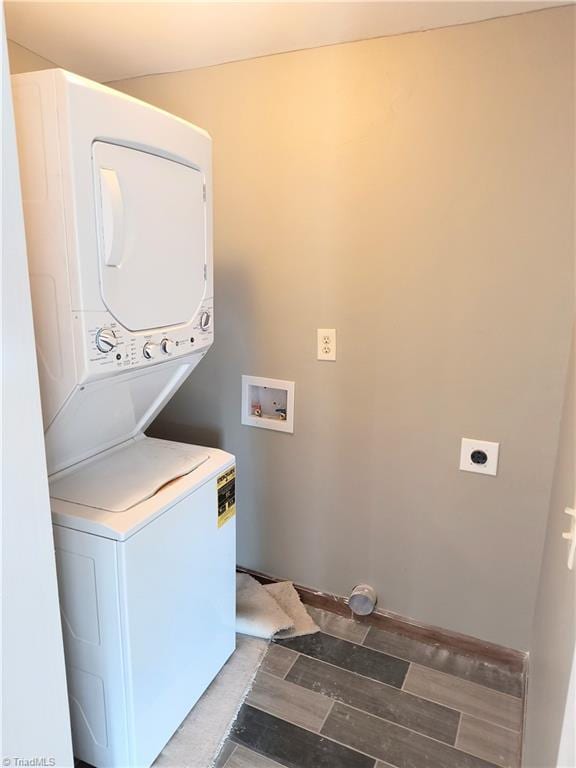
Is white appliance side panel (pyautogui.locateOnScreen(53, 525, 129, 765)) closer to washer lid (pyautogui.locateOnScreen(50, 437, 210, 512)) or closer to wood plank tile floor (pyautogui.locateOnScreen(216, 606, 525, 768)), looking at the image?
washer lid (pyautogui.locateOnScreen(50, 437, 210, 512))

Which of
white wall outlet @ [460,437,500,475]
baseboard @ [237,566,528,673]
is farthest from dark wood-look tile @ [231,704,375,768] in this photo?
white wall outlet @ [460,437,500,475]

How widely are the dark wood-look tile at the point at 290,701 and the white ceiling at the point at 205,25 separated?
2.14 meters

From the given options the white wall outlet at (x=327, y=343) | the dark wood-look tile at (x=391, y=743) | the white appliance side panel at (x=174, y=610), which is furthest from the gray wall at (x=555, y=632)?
the white appliance side panel at (x=174, y=610)

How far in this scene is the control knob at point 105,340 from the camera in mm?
1157

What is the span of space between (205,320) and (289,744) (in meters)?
1.32

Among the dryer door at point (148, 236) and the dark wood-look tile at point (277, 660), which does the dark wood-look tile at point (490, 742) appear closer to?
the dark wood-look tile at point (277, 660)

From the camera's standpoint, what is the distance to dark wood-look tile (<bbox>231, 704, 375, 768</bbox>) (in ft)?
4.75

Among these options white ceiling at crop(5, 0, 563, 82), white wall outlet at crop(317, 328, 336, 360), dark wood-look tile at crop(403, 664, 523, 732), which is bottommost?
dark wood-look tile at crop(403, 664, 523, 732)

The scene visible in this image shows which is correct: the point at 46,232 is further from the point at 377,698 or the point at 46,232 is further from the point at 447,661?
the point at 447,661

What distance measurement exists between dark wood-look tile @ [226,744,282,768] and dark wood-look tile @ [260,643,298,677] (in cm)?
30

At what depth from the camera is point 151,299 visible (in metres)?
1.31

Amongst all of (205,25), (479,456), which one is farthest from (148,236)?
(479,456)

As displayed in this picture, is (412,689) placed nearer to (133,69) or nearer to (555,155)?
(555,155)

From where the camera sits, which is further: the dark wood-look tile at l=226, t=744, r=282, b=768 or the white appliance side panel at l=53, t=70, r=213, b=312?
the dark wood-look tile at l=226, t=744, r=282, b=768
